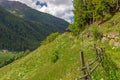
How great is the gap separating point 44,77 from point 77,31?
126 ft

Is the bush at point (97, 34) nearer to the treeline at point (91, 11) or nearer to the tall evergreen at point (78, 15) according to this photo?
the treeline at point (91, 11)

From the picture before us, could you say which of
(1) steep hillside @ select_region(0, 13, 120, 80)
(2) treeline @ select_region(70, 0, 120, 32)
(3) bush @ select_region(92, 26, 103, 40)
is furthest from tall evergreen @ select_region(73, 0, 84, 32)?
(3) bush @ select_region(92, 26, 103, 40)

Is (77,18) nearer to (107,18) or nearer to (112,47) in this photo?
(107,18)

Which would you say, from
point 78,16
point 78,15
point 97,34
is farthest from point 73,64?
point 78,16

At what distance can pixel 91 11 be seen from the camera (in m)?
89.4

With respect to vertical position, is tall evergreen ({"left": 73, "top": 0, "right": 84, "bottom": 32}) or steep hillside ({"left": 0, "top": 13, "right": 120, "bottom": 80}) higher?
tall evergreen ({"left": 73, "top": 0, "right": 84, "bottom": 32})

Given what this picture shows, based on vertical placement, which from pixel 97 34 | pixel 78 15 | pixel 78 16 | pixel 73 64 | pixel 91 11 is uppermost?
pixel 91 11

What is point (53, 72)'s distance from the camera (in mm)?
Answer: 52531

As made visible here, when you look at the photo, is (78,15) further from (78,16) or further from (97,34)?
(97,34)

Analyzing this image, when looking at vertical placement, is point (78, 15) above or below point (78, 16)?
above

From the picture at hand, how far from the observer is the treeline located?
3307 inches

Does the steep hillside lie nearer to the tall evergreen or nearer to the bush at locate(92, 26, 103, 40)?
the bush at locate(92, 26, 103, 40)

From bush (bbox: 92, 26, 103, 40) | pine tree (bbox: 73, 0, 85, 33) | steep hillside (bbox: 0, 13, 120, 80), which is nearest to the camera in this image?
steep hillside (bbox: 0, 13, 120, 80)

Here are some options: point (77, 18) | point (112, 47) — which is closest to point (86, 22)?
point (77, 18)
